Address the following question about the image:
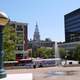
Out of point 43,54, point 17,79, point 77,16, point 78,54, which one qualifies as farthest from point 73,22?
point 17,79

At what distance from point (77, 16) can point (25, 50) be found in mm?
51772

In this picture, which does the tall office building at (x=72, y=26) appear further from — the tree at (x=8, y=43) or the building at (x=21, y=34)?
the tree at (x=8, y=43)

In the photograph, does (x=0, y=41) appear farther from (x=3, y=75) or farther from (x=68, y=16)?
(x=68, y=16)

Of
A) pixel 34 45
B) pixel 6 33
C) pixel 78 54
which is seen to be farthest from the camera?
pixel 34 45

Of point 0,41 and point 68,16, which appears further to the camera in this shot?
point 68,16

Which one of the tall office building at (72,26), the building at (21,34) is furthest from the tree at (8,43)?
the tall office building at (72,26)

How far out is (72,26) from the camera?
496 feet

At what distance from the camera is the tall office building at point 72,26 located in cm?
14325

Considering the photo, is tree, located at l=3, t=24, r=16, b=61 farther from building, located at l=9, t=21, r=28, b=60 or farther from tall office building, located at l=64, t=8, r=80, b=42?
tall office building, located at l=64, t=8, r=80, b=42

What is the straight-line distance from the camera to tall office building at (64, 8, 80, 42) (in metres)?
143

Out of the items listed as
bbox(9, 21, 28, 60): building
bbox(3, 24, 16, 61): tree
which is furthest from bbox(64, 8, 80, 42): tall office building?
bbox(3, 24, 16, 61): tree

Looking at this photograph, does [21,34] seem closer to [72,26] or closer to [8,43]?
[8,43]

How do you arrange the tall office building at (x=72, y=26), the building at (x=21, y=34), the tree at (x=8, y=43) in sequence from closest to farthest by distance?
the tree at (x=8, y=43) < the building at (x=21, y=34) < the tall office building at (x=72, y=26)

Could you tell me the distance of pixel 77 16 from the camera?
144 m
